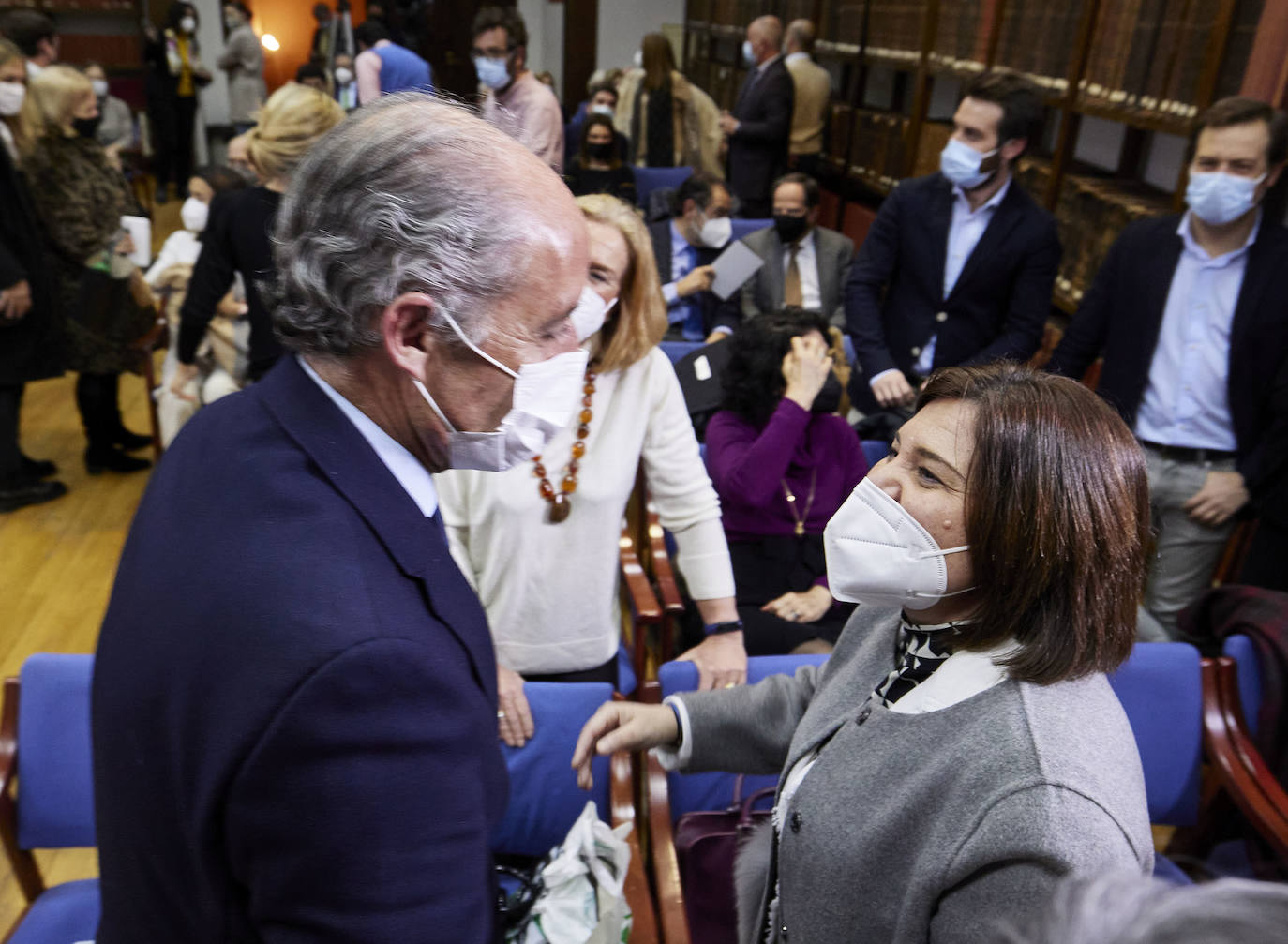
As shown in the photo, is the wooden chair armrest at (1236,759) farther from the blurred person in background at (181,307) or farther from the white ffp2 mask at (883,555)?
the blurred person in background at (181,307)

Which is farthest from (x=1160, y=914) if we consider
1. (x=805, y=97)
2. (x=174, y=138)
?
(x=174, y=138)

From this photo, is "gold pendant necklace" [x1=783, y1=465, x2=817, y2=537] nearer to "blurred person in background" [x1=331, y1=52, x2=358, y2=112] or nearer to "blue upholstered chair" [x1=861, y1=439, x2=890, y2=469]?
"blue upholstered chair" [x1=861, y1=439, x2=890, y2=469]

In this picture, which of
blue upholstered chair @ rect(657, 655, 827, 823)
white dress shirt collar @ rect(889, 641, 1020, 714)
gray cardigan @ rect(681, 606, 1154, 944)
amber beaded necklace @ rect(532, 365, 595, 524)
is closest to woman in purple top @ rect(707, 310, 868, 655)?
blue upholstered chair @ rect(657, 655, 827, 823)

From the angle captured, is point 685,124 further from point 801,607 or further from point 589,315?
point 589,315

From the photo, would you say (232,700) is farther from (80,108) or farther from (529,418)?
(80,108)

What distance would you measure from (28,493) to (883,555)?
4.13 m

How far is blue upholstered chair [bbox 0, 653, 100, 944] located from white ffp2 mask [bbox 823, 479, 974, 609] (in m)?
1.36

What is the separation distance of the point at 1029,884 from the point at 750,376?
185cm

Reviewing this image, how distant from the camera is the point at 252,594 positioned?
2.37ft

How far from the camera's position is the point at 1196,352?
258 centimetres

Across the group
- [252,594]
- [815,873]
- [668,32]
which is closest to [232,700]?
[252,594]

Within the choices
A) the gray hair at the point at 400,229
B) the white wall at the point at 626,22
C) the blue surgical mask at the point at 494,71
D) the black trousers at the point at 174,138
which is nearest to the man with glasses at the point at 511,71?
the blue surgical mask at the point at 494,71

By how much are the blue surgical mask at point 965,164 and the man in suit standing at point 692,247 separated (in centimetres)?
146

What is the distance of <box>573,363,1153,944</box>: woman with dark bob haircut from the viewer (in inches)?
35.8
